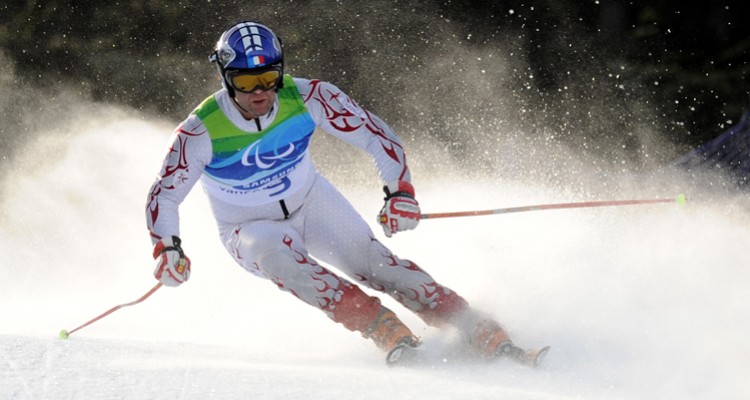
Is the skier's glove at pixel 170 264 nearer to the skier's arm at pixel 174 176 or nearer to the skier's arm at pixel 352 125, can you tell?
the skier's arm at pixel 174 176

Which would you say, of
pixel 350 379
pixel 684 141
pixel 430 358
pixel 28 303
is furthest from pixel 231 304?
pixel 684 141

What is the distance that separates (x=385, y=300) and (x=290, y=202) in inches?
50.2

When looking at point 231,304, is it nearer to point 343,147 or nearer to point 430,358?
Answer: point 430,358

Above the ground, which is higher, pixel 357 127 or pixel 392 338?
pixel 357 127

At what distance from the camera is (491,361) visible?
12.1ft

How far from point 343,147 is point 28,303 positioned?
4274mm

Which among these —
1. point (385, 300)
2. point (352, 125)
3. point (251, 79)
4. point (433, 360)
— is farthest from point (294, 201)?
point (385, 300)

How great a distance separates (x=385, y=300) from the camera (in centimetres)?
527

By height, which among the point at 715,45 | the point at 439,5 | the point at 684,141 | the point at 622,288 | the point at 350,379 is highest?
the point at 439,5

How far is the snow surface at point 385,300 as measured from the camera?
10.4 feet

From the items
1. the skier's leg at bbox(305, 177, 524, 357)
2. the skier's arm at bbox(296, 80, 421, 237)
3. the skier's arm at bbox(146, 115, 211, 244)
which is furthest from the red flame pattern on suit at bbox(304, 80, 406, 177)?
the skier's arm at bbox(146, 115, 211, 244)

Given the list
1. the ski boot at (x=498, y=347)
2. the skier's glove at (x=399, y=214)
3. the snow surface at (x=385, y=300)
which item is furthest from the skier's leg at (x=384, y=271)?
the skier's glove at (x=399, y=214)

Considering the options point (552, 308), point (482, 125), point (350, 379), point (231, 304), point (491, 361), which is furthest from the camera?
point (482, 125)

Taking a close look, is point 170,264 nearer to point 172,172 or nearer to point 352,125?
point 172,172
